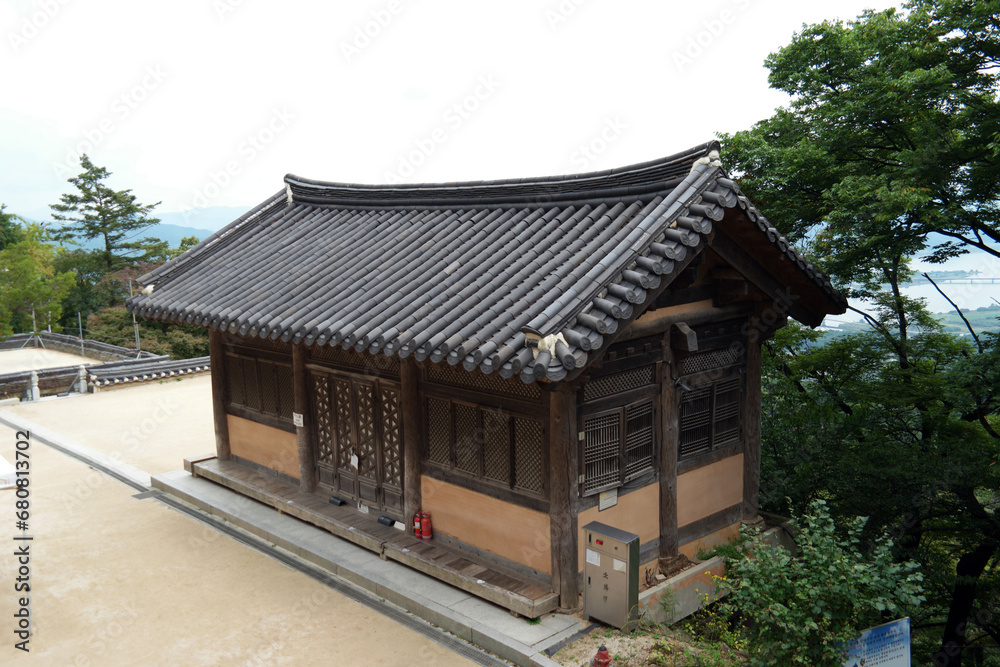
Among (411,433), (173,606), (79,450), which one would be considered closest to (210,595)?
(173,606)

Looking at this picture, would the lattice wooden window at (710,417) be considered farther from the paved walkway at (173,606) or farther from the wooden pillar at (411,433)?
the paved walkway at (173,606)

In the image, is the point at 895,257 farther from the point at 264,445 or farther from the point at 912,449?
the point at 264,445

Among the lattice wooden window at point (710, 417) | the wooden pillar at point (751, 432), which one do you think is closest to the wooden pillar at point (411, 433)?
the lattice wooden window at point (710, 417)

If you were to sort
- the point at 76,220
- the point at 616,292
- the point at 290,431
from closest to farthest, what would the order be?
the point at 616,292 → the point at 290,431 → the point at 76,220

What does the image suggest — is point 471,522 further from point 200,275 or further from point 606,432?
point 200,275

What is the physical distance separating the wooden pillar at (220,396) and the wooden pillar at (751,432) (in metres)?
10.3

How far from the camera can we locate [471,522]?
9.95 meters

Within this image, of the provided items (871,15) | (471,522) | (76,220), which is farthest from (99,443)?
(76,220)

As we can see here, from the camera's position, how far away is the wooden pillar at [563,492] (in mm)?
8492

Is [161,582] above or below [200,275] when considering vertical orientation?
below

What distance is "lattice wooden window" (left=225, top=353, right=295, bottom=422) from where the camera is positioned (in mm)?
13047

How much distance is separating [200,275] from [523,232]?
23.8 feet

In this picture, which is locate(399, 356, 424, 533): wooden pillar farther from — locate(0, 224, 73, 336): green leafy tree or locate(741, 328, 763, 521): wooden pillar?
locate(0, 224, 73, 336): green leafy tree

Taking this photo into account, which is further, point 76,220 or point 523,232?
point 76,220
